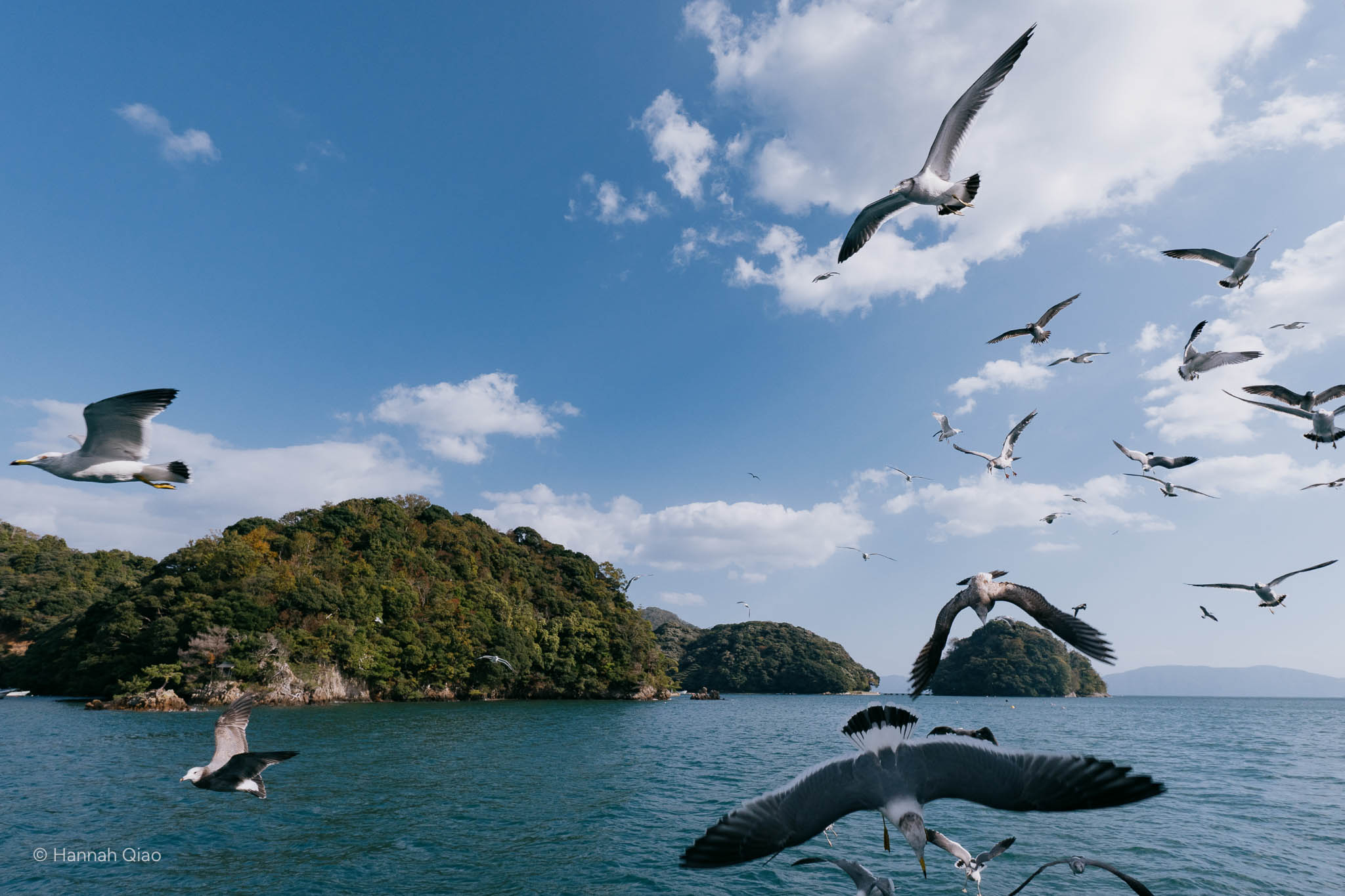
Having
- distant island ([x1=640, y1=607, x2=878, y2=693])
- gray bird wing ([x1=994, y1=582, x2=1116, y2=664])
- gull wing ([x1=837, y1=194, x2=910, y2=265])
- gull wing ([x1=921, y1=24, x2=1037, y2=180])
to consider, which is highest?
gull wing ([x1=921, y1=24, x2=1037, y2=180])

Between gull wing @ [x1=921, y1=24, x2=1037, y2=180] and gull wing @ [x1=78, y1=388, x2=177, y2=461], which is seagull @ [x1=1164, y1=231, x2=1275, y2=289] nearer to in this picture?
gull wing @ [x1=921, y1=24, x2=1037, y2=180]

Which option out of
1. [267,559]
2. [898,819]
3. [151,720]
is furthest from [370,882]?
[267,559]

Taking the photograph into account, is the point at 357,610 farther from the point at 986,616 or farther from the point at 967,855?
the point at 986,616

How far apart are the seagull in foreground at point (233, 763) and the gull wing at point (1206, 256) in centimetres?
1482

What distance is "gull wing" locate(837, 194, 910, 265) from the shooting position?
8.08m

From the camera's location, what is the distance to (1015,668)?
107 meters

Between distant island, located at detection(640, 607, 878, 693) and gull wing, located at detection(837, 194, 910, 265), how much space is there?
112513mm

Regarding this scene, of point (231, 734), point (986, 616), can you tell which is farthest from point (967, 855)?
point (231, 734)

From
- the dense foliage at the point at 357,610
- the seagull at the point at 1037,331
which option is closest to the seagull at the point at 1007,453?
the seagull at the point at 1037,331

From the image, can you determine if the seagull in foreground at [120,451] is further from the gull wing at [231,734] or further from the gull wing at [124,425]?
the gull wing at [231,734]

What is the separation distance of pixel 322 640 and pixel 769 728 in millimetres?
34507

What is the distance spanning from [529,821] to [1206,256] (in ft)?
57.5

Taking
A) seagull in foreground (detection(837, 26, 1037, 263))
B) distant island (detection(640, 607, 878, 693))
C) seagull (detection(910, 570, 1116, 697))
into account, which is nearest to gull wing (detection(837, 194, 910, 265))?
seagull in foreground (detection(837, 26, 1037, 263))

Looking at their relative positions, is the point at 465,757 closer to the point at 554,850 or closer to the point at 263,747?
the point at 263,747
